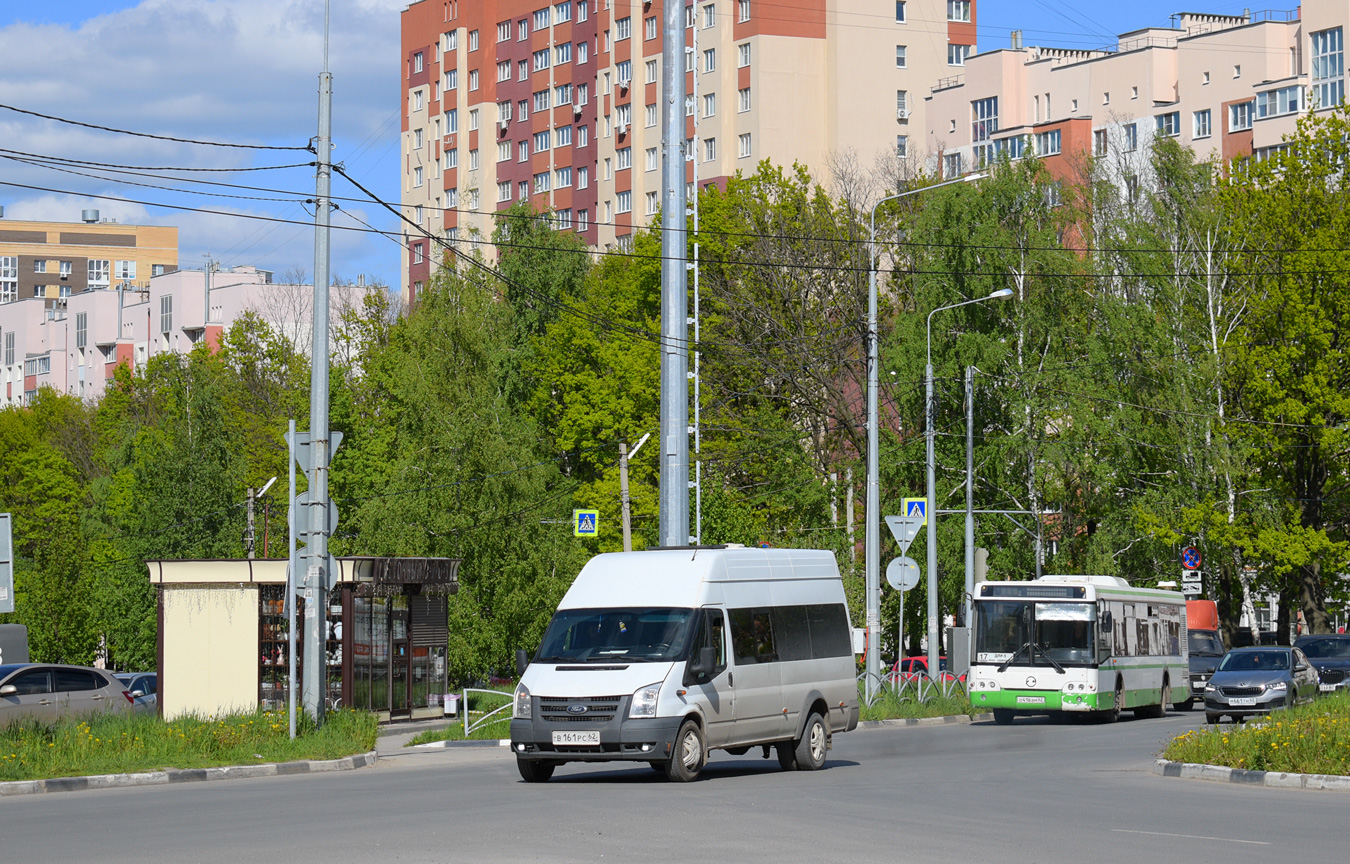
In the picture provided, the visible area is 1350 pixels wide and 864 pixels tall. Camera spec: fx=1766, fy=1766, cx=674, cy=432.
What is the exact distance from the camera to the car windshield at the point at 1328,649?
39344 millimetres

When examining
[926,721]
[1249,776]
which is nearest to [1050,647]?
[926,721]

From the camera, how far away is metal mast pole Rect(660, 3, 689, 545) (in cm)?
2753

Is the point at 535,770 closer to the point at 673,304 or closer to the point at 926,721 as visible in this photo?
the point at 673,304

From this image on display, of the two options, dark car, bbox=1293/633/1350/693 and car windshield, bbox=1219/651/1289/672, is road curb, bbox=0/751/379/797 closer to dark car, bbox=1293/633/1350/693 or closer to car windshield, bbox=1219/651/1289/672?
car windshield, bbox=1219/651/1289/672

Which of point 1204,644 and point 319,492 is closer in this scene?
point 319,492

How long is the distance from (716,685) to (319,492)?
7196mm

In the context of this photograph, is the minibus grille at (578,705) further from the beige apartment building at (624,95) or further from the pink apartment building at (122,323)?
the pink apartment building at (122,323)

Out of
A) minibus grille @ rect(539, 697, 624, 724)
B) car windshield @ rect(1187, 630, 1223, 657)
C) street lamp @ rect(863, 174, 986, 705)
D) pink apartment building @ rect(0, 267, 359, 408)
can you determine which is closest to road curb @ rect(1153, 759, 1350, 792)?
minibus grille @ rect(539, 697, 624, 724)

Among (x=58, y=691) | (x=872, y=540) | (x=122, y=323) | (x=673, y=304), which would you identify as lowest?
(x=58, y=691)

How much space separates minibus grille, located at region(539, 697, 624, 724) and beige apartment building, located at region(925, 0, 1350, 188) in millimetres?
53770

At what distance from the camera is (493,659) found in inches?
1896

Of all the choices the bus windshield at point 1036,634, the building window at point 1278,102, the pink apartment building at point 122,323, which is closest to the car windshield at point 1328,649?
the bus windshield at point 1036,634

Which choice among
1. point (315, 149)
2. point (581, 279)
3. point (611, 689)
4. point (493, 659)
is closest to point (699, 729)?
point (611, 689)

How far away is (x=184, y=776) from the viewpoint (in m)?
19.6
